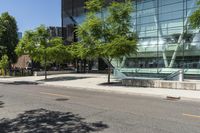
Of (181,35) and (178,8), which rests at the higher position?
(178,8)

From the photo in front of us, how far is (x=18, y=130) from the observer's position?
7734mm

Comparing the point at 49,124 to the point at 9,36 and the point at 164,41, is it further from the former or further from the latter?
the point at 9,36

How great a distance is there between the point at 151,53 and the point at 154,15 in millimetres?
4848

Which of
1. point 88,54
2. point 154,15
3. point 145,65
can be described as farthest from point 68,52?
point 154,15

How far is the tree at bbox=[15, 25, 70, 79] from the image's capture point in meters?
28.7

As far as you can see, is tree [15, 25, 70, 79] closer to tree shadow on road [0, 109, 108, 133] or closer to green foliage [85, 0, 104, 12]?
green foliage [85, 0, 104, 12]

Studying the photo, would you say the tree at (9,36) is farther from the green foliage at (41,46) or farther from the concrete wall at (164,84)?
the concrete wall at (164,84)

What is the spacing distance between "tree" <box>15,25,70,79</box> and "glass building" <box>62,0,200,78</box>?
7.14 meters

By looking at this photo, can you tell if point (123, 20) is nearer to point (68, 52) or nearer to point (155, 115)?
point (68, 52)

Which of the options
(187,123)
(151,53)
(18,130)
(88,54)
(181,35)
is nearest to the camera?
(18,130)

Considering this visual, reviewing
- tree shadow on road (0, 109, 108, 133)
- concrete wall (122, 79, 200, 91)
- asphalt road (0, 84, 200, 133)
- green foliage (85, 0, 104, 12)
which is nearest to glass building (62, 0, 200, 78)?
green foliage (85, 0, 104, 12)

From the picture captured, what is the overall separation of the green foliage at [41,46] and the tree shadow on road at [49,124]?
19269 mm

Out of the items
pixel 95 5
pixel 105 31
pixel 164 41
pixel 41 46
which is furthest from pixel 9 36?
pixel 105 31

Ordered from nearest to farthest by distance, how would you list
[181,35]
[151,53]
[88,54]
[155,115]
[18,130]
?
[18,130] < [155,115] < [88,54] < [181,35] < [151,53]
